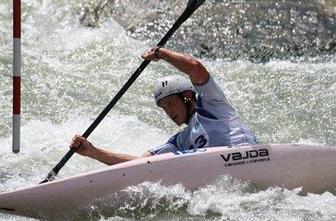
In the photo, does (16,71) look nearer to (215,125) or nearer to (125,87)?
(125,87)

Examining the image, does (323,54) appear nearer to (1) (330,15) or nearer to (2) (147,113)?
(1) (330,15)

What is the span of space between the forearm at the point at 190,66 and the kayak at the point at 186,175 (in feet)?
1.67

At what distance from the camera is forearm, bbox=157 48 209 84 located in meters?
7.00

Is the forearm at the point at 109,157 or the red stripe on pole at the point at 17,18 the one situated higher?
the red stripe on pole at the point at 17,18

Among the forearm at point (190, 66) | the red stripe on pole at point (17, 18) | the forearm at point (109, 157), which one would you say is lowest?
the forearm at point (109, 157)

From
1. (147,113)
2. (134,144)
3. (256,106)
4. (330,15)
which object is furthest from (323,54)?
(134,144)

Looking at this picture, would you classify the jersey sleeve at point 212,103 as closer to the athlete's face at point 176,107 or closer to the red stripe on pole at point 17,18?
the athlete's face at point 176,107

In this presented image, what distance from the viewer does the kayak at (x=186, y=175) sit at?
687 centimetres

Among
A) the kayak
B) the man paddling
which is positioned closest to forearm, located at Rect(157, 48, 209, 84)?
the man paddling

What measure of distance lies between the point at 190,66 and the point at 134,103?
4328 millimetres

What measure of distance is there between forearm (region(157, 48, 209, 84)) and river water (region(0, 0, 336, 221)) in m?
0.73

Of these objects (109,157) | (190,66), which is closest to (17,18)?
(109,157)

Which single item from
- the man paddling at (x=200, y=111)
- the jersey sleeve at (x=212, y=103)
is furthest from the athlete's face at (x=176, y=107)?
the jersey sleeve at (x=212, y=103)

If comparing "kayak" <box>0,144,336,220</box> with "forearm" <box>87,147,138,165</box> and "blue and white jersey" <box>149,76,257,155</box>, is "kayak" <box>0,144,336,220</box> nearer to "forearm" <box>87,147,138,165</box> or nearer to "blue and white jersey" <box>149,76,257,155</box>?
"blue and white jersey" <box>149,76,257,155</box>
